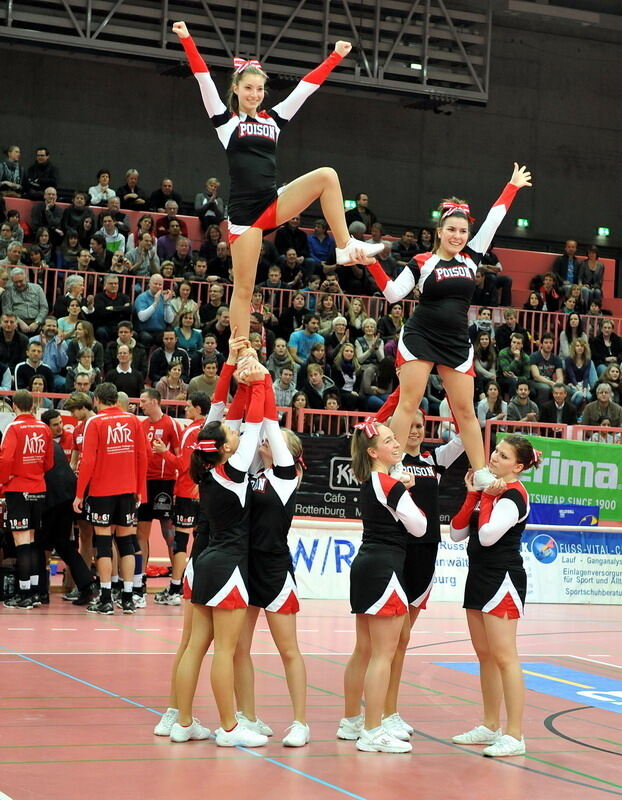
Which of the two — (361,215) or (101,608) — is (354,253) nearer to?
(101,608)

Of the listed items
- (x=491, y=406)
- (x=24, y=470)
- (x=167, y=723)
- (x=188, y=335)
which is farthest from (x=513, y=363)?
(x=167, y=723)

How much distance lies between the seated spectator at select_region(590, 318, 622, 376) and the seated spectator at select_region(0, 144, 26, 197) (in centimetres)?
906

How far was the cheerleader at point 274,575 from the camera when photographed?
5.79m

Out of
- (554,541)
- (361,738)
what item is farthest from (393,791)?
(554,541)

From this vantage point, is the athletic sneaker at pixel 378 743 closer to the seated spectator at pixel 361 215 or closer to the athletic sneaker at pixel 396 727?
the athletic sneaker at pixel 396 727

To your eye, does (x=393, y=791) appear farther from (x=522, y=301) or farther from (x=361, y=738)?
(x=522, y=301)

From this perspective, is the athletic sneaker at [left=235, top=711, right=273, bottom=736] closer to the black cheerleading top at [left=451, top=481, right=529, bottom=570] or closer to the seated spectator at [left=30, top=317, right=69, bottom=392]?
the black cheerleading top at [left=451, top=481, right=529, bottom=570]

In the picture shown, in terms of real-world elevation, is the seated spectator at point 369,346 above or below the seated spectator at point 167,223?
below

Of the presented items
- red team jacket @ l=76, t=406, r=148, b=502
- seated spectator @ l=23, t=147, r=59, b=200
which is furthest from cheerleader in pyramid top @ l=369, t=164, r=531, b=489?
seated spectator @ l=23, t=147, r=59, b=200

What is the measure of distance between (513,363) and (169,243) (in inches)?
206

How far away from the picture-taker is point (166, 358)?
14.7 metres

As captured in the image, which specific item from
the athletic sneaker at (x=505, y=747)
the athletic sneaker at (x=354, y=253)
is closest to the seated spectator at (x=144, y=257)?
the athletic sneaker at (x=354, y=253)

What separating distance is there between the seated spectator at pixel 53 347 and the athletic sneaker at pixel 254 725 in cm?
864

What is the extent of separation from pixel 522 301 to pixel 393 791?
1588 cm
